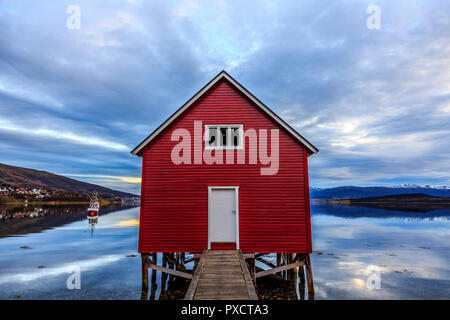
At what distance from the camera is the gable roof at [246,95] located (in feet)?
39.8

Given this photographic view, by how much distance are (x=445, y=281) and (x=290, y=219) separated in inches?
554

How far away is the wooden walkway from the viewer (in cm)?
666

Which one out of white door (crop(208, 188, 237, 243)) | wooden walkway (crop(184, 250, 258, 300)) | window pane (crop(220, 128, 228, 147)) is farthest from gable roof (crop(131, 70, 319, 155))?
wooden walkway (crop(184, 250, 258, 300))

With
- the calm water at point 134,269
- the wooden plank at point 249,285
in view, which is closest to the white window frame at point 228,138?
the wooden plank at point 249,285

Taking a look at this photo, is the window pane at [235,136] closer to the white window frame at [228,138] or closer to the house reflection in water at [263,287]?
the white window frame at [228,138]

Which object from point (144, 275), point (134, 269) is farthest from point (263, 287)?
point (134, 269)

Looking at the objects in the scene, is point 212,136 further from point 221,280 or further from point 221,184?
point 221,280

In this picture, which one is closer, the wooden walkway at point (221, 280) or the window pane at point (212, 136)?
the wooden walkway at point (221, 280)

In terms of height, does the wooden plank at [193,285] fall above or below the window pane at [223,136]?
below

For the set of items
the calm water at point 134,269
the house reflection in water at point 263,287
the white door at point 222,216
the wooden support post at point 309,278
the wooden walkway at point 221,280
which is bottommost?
the calm water at point 134,269

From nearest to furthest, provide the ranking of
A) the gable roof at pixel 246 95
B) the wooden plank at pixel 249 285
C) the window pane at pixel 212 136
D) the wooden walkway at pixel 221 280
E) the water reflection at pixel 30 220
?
1. the wooden plank at pixel 249 285
2. the wooden walkway at pixel 221 280
3. the gable roof at pixel 246 95
4. the window pane at pixel 212 136
5. the water reflection at pixel 30 220

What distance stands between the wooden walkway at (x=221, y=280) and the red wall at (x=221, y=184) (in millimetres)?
1828

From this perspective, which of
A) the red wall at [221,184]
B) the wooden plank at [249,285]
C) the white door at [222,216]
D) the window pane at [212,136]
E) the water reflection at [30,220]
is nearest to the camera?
the wooden plank at [249,285]
